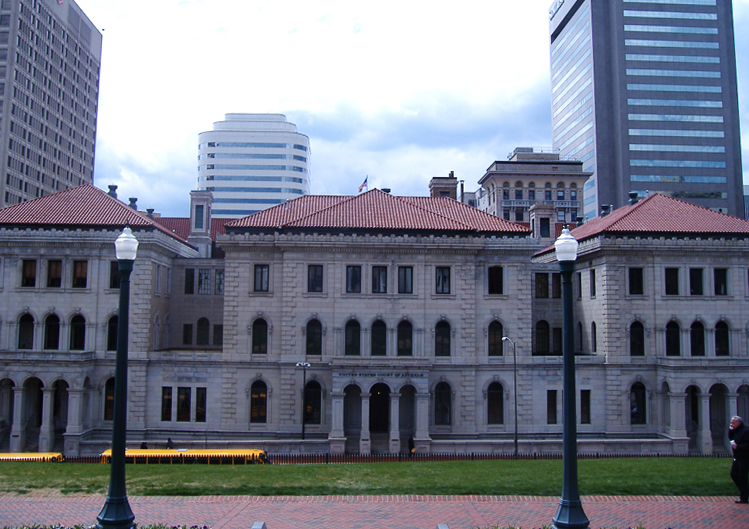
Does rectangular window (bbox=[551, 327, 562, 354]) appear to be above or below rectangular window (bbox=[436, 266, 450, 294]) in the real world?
below

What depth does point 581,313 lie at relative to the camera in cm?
4622

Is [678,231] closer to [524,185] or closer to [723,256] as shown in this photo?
[723,256]

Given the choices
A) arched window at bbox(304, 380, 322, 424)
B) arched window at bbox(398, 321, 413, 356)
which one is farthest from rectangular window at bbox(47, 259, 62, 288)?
arched window at bbox(398, 321, 413, 356)

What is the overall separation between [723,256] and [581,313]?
408 inches

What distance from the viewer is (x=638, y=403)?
41.5 meters

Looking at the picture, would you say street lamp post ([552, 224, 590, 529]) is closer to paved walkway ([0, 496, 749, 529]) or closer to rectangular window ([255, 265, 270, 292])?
paved walkway ([0, 496, 749, 529])

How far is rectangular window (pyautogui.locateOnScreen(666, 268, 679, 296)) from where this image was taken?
138ft

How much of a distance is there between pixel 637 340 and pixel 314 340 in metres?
22.3

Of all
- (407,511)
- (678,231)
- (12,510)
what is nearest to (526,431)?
(678,231)

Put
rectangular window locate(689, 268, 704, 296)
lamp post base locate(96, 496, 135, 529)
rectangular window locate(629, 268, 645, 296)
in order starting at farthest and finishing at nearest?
rectangular window locate(689, 268, 704, 296) → rectangular window locate(629, 268, 645, 296) → lamp post base locate(96, 496, 135, 529)

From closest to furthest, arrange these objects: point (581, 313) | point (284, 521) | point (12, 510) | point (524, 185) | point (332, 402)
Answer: point (284, 521) → point (12, 510) → point (332, 402) → point (581, 313) → point (524, 185)

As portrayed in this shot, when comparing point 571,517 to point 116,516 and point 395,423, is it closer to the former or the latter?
point 116,516

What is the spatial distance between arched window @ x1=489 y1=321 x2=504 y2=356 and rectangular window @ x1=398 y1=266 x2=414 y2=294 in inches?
248

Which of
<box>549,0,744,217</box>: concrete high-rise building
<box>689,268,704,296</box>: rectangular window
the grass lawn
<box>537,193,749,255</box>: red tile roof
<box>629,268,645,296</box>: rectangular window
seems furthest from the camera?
<box>549,0,744,217</box>: concrete high-rise building
